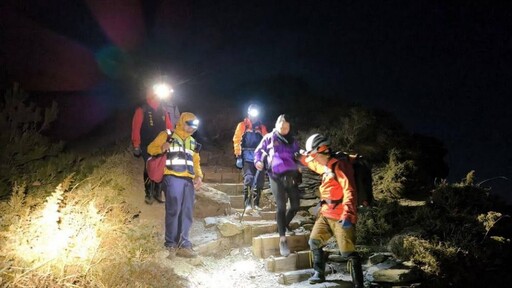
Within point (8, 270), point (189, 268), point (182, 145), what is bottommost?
point (189, 268)

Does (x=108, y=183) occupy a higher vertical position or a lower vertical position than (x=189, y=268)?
higher

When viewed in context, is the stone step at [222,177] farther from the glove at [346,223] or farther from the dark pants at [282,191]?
the glove at [346,223]

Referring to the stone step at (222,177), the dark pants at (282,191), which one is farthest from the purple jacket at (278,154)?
the stone step at (222,177)

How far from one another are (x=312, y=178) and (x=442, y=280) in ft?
A: 13.5

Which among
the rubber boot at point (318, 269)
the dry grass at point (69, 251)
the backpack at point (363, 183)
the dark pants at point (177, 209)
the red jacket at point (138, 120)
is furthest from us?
the red jacket at point (138, 120)

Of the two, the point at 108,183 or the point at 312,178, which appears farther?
the point at 312,178

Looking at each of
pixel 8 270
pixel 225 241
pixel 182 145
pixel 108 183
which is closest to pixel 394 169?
pixel 225 241

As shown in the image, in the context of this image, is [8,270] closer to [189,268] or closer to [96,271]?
[96,271]

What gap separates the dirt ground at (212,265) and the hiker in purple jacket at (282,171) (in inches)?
25.0

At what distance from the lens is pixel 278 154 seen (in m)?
6.00

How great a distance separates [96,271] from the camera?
13.0ft

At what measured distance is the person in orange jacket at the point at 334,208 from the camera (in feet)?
15.1

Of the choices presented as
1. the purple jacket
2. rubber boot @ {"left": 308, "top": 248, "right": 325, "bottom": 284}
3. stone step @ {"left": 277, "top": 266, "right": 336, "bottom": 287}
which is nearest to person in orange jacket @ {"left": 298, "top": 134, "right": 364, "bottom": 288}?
rubber boot @ {"left": 308, "top": 248, "right": 325, "bottom": 284}

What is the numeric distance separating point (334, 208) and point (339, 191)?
258mm
